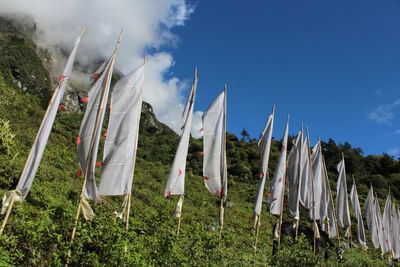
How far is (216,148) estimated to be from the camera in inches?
363

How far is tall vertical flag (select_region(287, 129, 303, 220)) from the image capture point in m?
11.1

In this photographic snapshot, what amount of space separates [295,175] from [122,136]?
7.14 metres

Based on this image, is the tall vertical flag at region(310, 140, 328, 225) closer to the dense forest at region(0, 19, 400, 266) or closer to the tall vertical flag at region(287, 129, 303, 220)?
the tall vertical flag at region(287, 129, 303, 220)

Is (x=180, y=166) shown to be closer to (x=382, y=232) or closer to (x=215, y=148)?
(x=215, y=148)

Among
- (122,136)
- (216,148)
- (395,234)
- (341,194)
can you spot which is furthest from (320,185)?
(395,234)

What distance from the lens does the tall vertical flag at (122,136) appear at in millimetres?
6652

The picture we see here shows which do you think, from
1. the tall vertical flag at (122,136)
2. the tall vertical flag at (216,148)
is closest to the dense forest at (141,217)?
the tall vertical flag at (122,136)

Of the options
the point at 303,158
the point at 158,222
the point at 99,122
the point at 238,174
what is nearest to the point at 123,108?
the point at 99,122

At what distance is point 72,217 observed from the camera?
17.1ft

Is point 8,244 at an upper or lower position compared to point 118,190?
lower

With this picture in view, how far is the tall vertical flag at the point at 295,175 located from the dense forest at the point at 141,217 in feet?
5.31

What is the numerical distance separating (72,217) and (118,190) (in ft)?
4.75

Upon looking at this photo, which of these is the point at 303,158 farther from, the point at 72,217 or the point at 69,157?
the point at 69,157

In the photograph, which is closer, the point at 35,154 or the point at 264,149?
the point at 35,154
